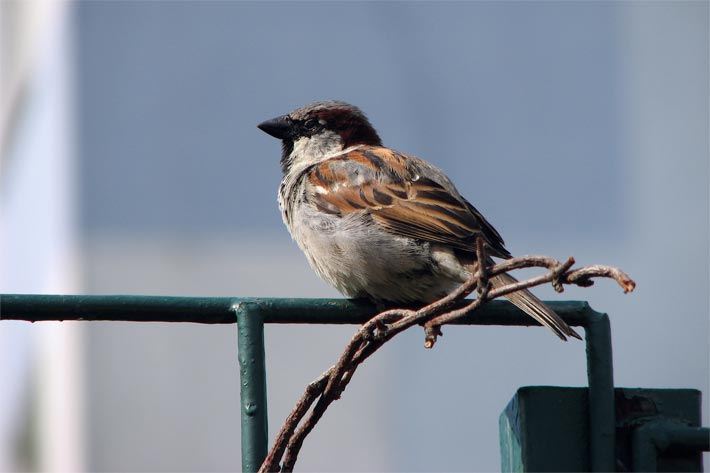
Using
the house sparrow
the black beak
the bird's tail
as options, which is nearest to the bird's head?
the black beak

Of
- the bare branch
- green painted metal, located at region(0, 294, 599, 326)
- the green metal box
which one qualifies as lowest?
the green metal box

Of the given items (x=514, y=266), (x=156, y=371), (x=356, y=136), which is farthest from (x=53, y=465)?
(x=514, y=266)

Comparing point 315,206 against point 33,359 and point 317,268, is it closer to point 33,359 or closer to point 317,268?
point 317,268

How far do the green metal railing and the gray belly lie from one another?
117cm

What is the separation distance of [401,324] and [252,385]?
0.25m

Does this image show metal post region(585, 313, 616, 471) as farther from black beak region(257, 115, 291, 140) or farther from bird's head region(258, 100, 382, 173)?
black beak region(257, 115, 291, 140)

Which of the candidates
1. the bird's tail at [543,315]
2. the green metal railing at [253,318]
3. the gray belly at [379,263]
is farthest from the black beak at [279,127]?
the green metal railing at [253,318]

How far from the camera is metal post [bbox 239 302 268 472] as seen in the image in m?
1.99

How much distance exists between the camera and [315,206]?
379cm

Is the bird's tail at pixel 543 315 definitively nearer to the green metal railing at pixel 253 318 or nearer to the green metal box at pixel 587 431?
the green metal railing at pixel 253 318

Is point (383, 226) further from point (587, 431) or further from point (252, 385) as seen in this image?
point (587, 431)

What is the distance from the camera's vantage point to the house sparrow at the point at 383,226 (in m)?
3.46

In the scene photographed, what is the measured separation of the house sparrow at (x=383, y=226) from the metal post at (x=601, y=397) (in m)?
1.09

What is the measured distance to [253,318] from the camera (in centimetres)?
213
